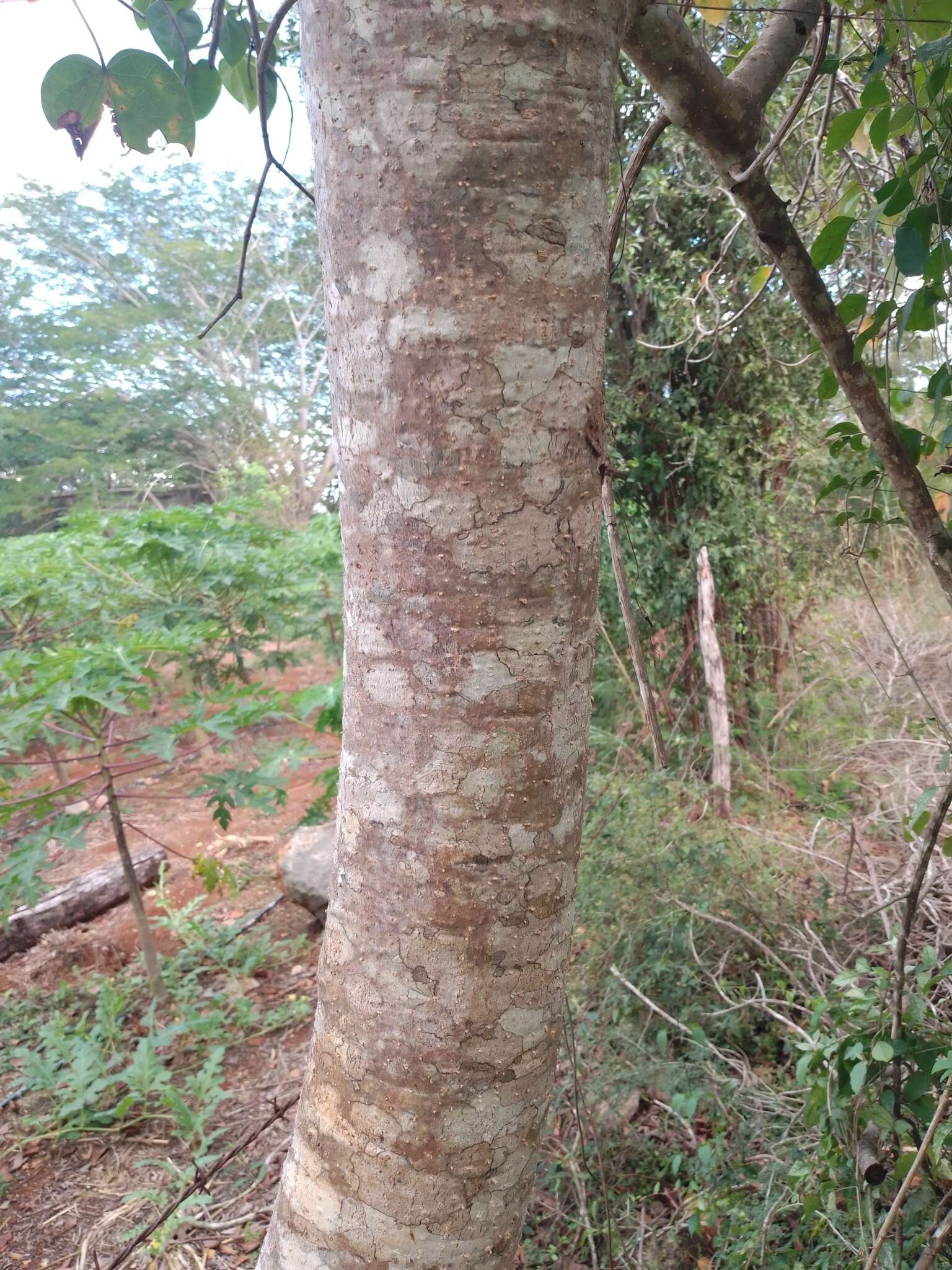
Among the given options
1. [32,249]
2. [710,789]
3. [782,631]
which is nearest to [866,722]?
[782,631]

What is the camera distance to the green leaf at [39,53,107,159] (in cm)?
99

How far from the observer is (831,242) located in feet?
3.46

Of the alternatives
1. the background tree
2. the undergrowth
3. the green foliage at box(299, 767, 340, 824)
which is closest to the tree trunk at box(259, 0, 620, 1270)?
the undergrowth

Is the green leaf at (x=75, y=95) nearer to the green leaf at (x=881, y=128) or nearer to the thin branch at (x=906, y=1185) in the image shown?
the green leaf at (x=881, y=128)

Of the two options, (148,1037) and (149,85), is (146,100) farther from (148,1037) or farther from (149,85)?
(148,1037)

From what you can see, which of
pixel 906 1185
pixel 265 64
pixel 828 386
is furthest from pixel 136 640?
pixel 906 1185

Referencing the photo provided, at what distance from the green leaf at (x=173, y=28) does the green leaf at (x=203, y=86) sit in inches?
1.1

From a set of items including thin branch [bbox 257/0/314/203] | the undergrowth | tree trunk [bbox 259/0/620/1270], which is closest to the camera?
tree trunk [bbox 259/0/620/1270]

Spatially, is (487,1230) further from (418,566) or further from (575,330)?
(575,330)

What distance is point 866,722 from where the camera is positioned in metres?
4.29

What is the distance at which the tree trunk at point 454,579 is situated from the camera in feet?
1.88

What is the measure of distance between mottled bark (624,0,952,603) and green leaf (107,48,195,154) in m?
0.62

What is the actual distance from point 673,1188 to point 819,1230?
1.74 feet

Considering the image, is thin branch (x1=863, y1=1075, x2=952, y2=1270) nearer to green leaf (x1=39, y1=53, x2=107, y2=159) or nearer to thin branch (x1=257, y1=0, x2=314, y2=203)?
thin branch (x1=257, y1=0, x2=314, y2=203)
